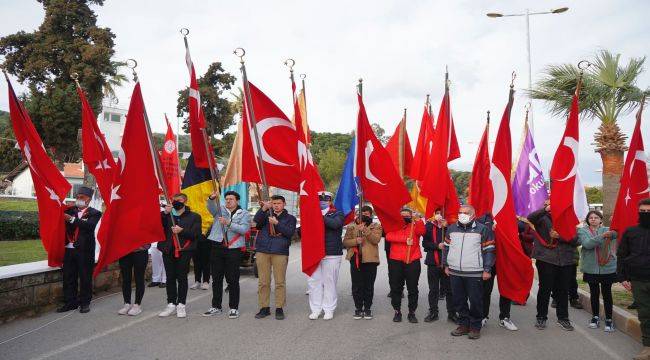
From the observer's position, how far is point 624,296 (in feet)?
28.0

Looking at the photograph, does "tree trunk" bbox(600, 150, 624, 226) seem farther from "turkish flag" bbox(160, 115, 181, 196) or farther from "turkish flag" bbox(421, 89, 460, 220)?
"turkish flag" bbox(160, 115, 181, 196)

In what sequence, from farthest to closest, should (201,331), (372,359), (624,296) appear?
(624,296) → (201,331) → (372,359)

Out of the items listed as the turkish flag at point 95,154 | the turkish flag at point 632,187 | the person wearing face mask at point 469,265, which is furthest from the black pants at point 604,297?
the turkish flag at point 95,154

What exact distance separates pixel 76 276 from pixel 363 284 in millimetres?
4245

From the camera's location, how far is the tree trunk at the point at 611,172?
42.0 ft

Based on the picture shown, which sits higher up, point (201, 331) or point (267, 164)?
point (267, 164)

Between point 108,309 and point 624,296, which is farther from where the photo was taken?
point 624,296

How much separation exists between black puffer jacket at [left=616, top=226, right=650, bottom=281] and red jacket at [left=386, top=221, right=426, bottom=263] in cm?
250

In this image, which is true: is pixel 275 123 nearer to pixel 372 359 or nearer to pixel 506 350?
pixel 372 359

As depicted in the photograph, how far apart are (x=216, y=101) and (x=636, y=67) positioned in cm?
2203

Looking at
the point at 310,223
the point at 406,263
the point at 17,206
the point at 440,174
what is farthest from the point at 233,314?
the point at 17,206

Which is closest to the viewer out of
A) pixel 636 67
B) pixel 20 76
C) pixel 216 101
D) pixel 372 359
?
pixel 372 359

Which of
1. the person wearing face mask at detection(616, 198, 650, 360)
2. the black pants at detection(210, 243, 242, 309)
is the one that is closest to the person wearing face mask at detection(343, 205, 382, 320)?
the black pants at detection(210, 243, 242, 309)

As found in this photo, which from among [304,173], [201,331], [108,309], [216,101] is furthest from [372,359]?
[216,101]
